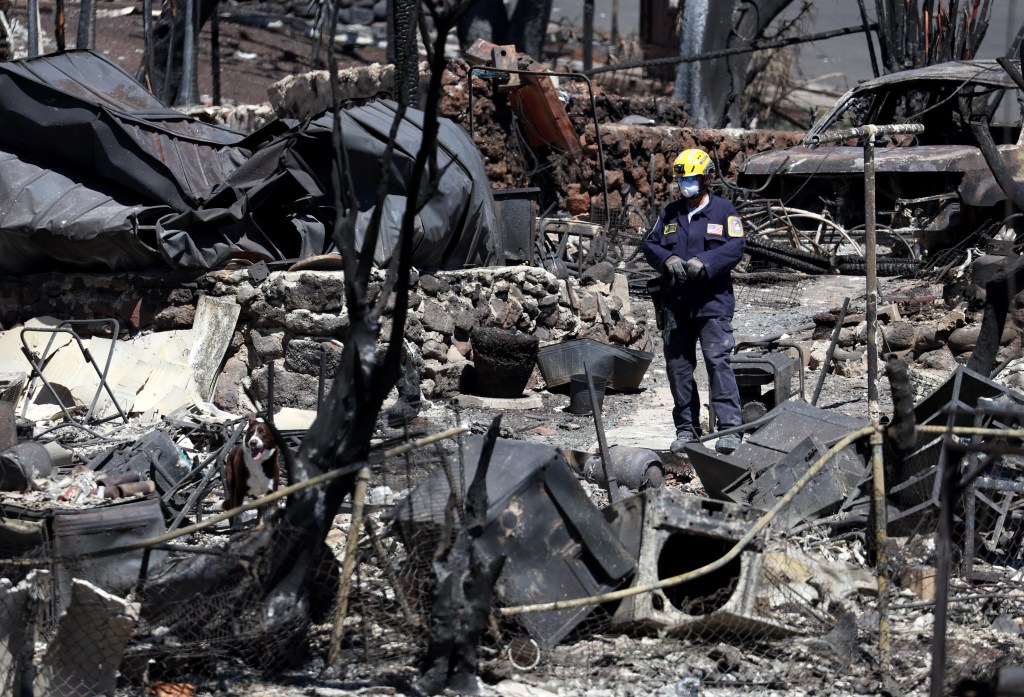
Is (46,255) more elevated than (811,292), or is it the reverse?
(46,255)

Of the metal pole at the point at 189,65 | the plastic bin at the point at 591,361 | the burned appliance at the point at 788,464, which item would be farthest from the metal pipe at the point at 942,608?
the metal pole at the point at 189,65

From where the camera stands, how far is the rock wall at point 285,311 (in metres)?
8.01

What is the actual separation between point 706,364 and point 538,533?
9.94 ft

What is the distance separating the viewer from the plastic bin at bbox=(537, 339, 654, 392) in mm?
8820

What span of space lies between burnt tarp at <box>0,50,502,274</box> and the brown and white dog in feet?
12.2

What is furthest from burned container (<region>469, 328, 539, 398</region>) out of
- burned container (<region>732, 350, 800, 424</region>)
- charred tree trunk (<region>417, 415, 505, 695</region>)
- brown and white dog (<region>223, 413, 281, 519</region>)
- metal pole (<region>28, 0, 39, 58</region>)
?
metal pole (<region>28, 0, 39, 58</region>)

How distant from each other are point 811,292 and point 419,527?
873 centimetres

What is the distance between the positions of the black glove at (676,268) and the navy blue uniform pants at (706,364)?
1.01 ft

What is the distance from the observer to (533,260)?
10445mm

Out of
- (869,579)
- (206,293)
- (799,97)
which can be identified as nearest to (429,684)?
(869,579)

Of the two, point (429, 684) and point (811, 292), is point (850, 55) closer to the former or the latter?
point (811, 292)

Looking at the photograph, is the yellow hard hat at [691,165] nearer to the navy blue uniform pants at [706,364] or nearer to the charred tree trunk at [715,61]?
the navy blue uniform pants at [706,364]

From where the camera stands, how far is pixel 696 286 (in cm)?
696

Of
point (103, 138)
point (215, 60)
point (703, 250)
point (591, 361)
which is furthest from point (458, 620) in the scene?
point (215, 60)
